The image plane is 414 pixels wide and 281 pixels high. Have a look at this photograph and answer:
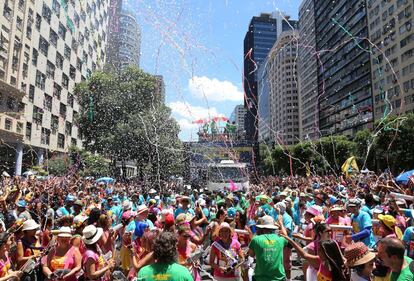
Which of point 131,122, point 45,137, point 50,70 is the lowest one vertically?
point 45,137

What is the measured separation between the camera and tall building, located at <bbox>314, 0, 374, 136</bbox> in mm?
70188

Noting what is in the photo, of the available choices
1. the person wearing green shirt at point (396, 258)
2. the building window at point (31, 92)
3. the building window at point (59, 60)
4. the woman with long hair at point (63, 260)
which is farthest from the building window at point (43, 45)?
the person wearing green shirt at point (396, 258)

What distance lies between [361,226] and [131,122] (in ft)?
104

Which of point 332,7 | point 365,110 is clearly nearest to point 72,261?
point 365,110

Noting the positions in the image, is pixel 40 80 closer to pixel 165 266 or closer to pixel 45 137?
pixel 45 137

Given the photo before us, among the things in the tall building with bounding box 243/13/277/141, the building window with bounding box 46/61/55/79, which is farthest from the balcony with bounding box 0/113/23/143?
the tall building with bounding box 243/13/277/141

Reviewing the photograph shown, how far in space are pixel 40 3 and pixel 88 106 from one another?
11.9 m

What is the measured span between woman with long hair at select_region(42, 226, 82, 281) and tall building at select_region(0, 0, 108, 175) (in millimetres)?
24469

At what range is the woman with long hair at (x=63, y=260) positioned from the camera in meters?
4.23

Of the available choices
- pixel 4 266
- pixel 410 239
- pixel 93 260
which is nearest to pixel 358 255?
pixel 410 239

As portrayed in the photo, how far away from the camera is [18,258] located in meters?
4.93

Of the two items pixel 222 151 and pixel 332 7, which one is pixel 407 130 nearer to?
pixel 222 151

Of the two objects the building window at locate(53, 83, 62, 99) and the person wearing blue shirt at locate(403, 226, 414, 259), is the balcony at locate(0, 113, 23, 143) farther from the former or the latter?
the person wearing blue shirt at locate(403, 226, 414, 259)

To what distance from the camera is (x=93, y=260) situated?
421cm
